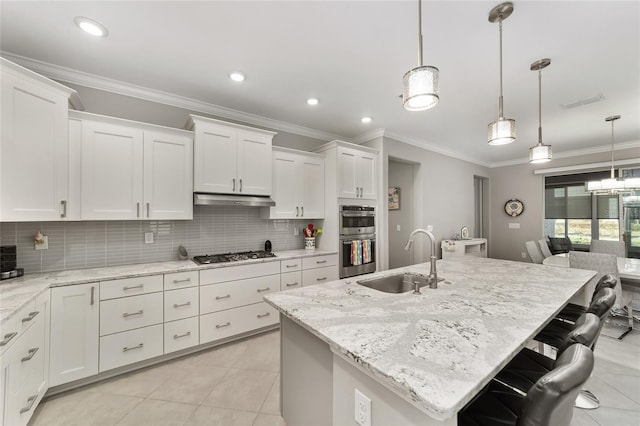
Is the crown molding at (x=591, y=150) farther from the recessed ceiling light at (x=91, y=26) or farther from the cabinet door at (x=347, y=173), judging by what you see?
the recessed ceiling light at (x=91, y=26)

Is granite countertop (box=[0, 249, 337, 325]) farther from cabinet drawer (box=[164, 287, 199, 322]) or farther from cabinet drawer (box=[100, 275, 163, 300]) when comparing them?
cabinet drawer (box=[164, 287, 199, 322])

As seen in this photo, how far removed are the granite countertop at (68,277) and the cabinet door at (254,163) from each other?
84 centimetres

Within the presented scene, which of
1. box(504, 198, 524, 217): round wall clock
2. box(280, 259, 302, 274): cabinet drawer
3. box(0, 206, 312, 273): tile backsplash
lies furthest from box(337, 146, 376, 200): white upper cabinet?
box(504, 198, 524, 217): round wall clock

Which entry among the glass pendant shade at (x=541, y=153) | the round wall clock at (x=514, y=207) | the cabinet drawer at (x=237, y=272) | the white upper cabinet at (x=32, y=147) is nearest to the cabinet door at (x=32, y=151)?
the white upper cabinet at (x=32, y=147)

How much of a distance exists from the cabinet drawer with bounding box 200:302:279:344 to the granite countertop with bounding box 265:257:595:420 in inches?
55.9

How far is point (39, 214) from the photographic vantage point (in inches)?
73.8

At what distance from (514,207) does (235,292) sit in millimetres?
6551

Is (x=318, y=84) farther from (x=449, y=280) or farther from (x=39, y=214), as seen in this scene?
(x=39, y=214)

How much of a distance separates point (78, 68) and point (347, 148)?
2.91 meters

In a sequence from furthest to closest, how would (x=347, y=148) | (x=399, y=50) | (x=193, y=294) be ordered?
1. (x=347, y=148)
2. (x=193, y=294)
3. (x=399, y=50)

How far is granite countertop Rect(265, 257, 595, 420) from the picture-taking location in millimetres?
759

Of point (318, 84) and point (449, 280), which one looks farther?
point (318, 84)

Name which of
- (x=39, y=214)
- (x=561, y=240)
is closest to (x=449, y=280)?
(x=39, y=214)

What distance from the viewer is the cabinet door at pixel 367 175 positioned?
3766mm
